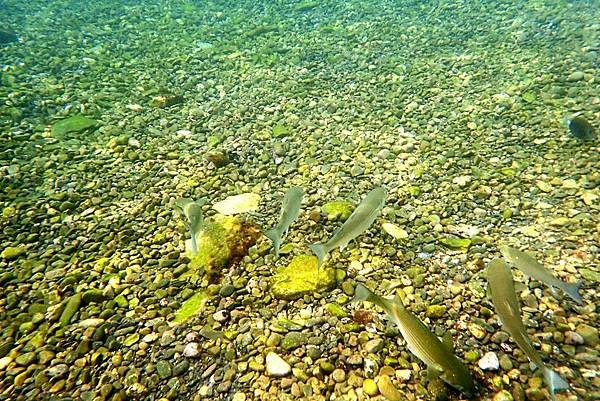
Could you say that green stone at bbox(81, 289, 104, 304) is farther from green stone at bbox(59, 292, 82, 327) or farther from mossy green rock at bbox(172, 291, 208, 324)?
mossy green rock at bbox(172, 291, 208, 324)

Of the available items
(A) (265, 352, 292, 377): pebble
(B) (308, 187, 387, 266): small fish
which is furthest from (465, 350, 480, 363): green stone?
(A) (265, 352, 292, 377): pebble

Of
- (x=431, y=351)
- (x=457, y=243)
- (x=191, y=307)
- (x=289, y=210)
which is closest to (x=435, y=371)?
(x=431, y=351)

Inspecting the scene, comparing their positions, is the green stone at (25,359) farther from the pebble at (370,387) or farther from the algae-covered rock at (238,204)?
the pebble at (370,387)

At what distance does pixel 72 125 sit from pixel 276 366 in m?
5.43

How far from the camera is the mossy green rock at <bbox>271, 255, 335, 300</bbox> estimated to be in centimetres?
316

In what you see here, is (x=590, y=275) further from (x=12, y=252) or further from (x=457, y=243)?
(x=12, y=252)

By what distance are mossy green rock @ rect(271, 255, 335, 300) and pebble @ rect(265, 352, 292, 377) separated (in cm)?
59

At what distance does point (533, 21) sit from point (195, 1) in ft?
33.3

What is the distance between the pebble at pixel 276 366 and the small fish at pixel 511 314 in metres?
1.46

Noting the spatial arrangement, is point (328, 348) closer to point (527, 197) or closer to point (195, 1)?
point (527, 197)

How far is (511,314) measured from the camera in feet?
7.31

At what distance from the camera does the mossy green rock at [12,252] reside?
12.2 ft

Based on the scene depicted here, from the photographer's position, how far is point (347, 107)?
6238 mm

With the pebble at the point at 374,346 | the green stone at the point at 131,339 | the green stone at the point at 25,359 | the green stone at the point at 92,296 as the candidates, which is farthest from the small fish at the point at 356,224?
the green stone at the point at 25,359
